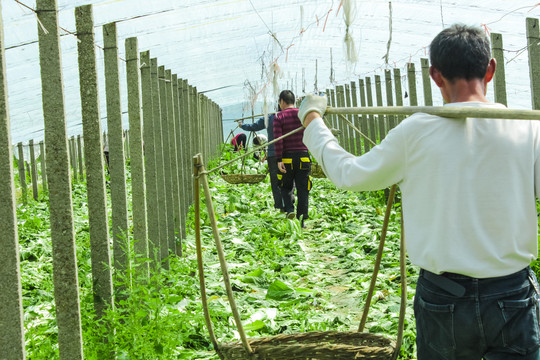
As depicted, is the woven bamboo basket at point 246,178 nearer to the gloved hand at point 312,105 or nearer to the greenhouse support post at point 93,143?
the greenhouse support post at point 93,143

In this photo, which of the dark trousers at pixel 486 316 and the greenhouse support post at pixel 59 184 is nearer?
the dark trousers at pixel 486 316

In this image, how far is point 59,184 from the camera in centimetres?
303

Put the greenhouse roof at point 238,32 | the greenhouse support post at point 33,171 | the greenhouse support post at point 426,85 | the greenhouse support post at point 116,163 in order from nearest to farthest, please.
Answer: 1. the greenhouse support post at point 116,163
2. the greenhouse roof at point 238,32
3. the greenhouse support post at point 426,85
4. the greenhouse support post at point 33,171

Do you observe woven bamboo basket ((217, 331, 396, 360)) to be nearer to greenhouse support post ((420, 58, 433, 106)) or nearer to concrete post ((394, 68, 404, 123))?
greenhouse support post ((420, 58, 433, 106))

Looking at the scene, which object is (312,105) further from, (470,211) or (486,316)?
(486,316)

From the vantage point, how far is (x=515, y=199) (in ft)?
7.04

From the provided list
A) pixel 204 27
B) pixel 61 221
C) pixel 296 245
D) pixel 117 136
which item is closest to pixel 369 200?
pixel 296 245

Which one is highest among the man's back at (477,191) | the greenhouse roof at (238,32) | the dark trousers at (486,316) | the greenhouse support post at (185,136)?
the greenhouse roof at (238,32)

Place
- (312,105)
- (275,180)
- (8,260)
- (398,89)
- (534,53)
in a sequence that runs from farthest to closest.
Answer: (398,89), (275,180), (534,53), (312,105), (8,260)

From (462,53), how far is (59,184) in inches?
76.8

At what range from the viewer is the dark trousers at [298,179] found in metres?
8.21

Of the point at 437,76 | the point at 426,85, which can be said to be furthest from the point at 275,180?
the point at 437,76

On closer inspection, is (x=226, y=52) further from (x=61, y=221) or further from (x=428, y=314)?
(x=428, y=314)

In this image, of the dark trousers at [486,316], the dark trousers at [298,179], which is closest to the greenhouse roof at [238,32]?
the dark trousers at [298,179]
